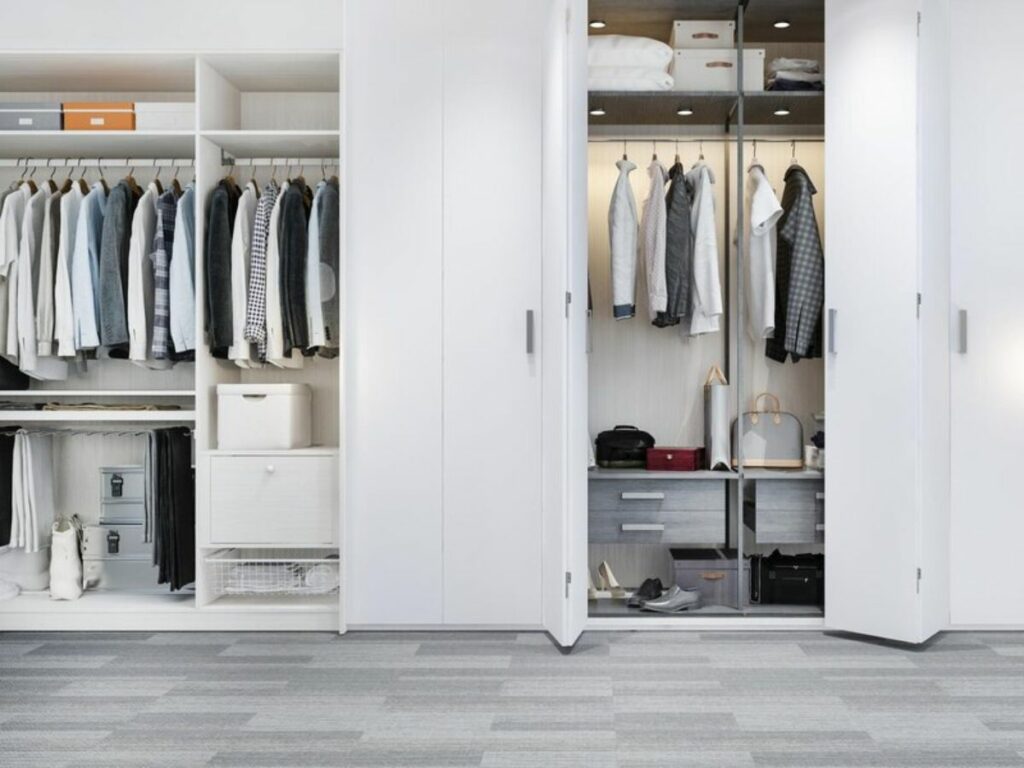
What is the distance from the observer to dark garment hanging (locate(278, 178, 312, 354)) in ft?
14.5

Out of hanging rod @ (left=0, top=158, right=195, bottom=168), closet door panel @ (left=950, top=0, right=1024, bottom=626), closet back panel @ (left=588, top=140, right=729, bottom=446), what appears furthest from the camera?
closet back panel @ (left=588, top=140, right=729, bottom=446)

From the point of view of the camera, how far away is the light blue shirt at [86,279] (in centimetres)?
445

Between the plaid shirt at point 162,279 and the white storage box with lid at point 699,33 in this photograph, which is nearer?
the plaid shirt at point 162,279

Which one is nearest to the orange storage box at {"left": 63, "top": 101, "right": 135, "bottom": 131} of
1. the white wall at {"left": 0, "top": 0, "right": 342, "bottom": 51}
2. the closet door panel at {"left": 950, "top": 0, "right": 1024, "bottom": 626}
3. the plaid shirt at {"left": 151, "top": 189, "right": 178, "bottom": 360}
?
the white wall at {"left": 0, "top": 0, "right": 342, "bottom": 51}

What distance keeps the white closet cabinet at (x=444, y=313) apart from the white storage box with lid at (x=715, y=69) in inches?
27.2

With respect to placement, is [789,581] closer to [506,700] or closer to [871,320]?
[871,320]

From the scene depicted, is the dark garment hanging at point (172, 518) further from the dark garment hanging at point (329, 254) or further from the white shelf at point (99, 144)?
the white shelf at point (99, 144)

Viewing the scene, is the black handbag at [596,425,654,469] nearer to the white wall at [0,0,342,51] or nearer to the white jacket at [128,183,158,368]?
the white jacket at [128,183,158,368]

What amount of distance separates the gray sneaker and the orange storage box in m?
3.07

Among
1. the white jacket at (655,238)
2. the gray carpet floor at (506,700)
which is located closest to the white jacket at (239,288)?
the gray carpet floor at (506,700)

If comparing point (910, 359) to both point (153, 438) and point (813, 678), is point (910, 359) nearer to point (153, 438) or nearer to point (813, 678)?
point (813, 678)

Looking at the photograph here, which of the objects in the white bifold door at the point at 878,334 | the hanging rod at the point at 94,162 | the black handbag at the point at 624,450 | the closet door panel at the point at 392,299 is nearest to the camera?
the white bifold door at the point at 878,334

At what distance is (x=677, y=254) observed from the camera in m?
4.58

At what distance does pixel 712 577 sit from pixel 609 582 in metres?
0.52
